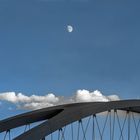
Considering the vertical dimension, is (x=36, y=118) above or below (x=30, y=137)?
above

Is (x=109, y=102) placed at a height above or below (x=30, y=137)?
above

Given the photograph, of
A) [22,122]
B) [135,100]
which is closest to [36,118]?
[22,122]

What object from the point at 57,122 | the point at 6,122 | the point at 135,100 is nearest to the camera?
the point at 57,122

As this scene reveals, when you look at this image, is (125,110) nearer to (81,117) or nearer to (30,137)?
(81,117)

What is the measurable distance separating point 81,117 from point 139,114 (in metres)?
9.97

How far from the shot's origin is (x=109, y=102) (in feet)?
203

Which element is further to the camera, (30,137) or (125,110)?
(125,110)

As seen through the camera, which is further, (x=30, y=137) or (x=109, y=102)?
(x=109, y=102)

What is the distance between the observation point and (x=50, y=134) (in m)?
56.6

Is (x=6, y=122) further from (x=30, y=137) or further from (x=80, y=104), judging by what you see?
(x=30, y=137)

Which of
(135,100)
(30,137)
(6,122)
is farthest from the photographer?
(6,122)

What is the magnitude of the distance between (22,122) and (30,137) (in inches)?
547

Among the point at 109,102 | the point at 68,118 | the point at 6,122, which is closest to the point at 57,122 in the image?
the point at 68,118

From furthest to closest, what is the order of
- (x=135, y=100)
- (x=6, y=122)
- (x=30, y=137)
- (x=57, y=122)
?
(x=6, y=122)
(x=135, y=100)
(x=57, y=122)
(x=30, y=137)
